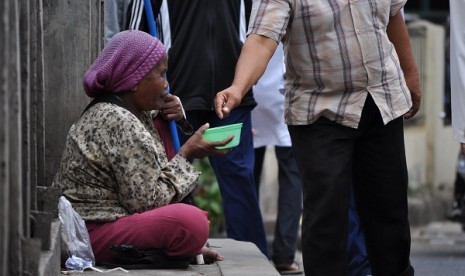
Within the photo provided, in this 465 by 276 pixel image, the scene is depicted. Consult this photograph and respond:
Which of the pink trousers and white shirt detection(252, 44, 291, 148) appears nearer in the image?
the pink trousers

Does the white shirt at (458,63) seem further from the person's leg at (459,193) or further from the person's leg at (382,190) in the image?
the person's leg at (459,193)

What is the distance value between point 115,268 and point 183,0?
2.19 meters

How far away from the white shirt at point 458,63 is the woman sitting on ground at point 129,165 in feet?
3.62

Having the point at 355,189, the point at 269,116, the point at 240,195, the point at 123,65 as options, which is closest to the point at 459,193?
the point at 269,116

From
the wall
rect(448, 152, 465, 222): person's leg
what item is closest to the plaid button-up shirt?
the wall

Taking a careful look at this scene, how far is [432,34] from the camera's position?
17062 mm

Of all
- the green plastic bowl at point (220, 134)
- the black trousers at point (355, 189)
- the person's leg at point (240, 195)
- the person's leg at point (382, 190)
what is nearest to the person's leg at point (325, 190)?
the black trousers at point (355, 189)

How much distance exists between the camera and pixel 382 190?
558 centimetres

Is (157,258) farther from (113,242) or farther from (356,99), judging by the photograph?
(356,99)

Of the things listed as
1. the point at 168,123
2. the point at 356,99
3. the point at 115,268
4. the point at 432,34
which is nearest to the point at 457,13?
the point at 356,99

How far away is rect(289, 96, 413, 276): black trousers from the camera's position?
5.38 meters

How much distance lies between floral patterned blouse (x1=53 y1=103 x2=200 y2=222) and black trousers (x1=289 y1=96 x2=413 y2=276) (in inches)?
22.5

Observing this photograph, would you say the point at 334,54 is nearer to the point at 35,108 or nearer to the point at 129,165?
the point at 129,165

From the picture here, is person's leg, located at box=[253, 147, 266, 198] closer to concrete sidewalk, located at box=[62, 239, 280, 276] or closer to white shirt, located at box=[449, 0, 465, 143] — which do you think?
concrete sidewalk, located at box=[62, 239, 280, 276]
